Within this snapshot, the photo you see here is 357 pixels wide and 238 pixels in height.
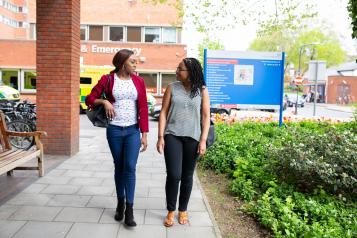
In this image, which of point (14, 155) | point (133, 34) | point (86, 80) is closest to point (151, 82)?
point (133, 34)

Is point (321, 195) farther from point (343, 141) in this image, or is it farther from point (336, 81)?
point (336, 81)

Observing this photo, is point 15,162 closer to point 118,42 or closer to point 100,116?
point 100,116

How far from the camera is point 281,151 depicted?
5449 millimetres

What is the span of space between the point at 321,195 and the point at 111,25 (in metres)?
28.4

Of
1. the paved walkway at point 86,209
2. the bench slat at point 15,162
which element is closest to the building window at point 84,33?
the paved walkway at point 86,209

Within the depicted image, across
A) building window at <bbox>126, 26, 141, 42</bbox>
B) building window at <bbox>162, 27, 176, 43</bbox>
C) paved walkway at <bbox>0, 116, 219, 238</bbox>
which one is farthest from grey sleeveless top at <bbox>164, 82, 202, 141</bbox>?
building window at <bbox>126, 26, 141, 42</bbox>

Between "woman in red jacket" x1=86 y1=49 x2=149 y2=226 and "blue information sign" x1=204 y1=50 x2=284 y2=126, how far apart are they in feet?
18.8

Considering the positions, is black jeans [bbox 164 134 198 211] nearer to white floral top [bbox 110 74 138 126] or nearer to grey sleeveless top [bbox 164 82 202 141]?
grey sleeveless top [bbox 164 82 202 141]

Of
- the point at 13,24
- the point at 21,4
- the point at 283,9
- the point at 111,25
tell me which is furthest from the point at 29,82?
the point at 21,4

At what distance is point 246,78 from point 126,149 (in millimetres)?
6279

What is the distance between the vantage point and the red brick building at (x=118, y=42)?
94.4 feet

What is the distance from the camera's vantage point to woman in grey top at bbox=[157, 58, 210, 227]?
13.4 feet

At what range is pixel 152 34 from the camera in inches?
1222

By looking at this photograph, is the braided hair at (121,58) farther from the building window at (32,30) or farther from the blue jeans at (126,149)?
the building window at (32,30)
